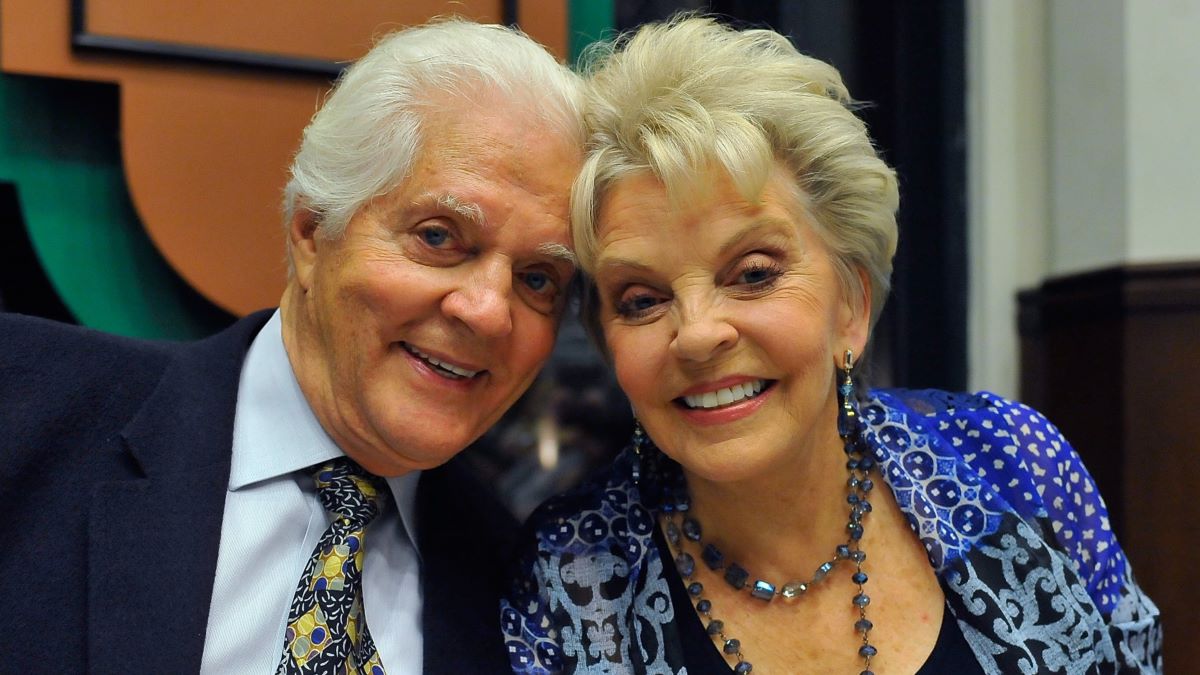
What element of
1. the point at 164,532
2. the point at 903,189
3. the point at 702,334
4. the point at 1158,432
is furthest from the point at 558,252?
the point at 1158,432

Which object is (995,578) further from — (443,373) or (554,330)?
(443,373)

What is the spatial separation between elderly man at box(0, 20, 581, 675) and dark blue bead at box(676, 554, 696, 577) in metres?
0.31

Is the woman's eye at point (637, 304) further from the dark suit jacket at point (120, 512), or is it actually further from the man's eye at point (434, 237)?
the dark suit jacket at point (120, 512)

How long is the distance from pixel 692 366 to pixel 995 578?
0.57 meters

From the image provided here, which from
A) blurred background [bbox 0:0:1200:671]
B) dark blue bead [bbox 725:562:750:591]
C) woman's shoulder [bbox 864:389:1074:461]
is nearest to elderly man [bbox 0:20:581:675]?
dark blue bead [bbox 725:562:750:591]

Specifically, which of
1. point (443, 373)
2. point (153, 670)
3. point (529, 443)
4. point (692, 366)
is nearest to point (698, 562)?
point (692, 366)

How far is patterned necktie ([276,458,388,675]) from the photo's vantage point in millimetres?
1506

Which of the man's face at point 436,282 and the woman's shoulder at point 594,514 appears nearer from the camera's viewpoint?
the man's face at point 436,282

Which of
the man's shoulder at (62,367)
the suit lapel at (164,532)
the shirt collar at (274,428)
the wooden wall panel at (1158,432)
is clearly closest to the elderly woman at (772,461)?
the shirt collar at (274,428)

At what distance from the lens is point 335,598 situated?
5.08 feet

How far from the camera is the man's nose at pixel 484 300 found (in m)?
1.61

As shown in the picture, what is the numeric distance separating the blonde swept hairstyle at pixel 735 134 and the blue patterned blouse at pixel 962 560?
13.0 inches

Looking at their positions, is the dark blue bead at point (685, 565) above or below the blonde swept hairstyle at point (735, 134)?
below

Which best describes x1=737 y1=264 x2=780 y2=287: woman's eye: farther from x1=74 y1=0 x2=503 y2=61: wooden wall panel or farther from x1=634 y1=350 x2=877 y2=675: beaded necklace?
x1=74 y1=0 x2=503 y2=61: wooden wall panel
